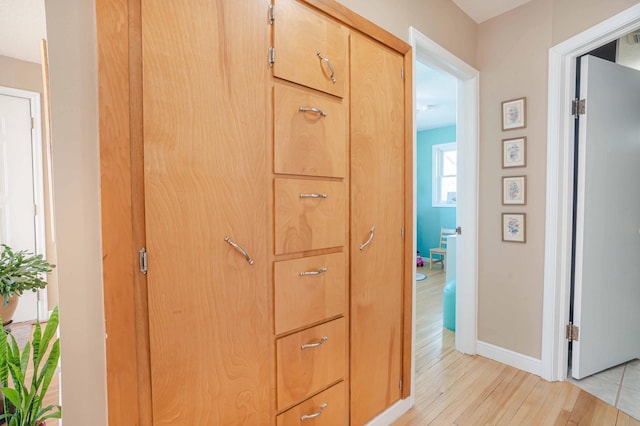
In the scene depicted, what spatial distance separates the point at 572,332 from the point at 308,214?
2127mm

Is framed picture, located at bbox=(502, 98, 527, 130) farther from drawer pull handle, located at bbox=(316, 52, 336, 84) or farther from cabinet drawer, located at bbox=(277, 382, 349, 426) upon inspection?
cabinet drawer, located at bbox=(277, 382, 349, 426)

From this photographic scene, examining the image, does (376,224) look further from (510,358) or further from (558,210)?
(510,358)

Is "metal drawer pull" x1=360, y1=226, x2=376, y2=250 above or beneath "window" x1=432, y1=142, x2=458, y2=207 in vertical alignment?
beneath

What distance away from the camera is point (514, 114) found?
2207 millimetres

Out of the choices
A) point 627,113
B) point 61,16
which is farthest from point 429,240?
point 61,16

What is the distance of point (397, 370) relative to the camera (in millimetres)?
1719

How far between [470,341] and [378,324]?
1.35 metres

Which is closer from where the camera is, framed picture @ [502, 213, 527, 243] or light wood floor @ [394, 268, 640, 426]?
light wood floor @ [394, 268, 640, 426]

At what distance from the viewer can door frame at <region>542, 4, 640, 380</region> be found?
78.4 inches

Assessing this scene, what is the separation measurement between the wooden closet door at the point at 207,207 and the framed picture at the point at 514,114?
1.96 metres

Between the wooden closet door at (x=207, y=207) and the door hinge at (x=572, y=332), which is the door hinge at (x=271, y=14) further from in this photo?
the door hinge at (x=572, y=332)

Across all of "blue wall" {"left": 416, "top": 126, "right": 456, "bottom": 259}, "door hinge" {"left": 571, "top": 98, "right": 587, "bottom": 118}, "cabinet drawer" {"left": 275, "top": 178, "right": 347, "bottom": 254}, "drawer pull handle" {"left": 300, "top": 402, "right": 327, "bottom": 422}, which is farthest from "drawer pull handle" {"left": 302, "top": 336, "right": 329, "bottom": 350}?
"blue wall" {"left": 416, "top": 126, "right": 456, "bottom": 259}

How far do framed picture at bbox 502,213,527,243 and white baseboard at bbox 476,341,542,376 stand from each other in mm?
860

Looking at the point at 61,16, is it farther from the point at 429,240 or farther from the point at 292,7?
the point at 429,240
